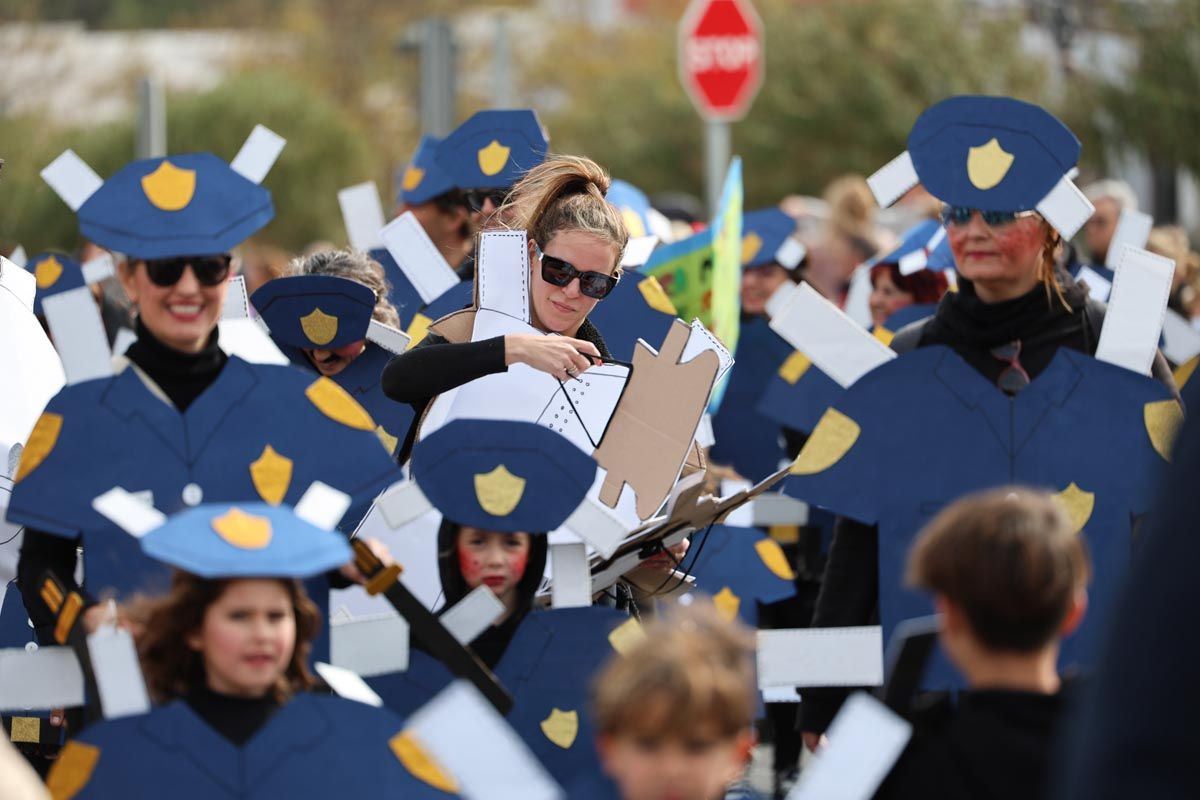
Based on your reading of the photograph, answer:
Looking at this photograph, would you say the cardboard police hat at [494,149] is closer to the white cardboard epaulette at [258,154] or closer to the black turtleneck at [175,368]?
the white cardboard epaulette at [258,154]

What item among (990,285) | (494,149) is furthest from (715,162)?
(990,285)

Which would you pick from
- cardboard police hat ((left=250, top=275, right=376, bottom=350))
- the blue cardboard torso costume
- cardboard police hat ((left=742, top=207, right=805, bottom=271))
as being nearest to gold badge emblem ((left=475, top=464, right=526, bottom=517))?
the blue cardboard torso costume

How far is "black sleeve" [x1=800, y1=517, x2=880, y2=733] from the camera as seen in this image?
4.72 meters

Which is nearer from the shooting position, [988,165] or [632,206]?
[988,165]

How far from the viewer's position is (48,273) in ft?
25.4

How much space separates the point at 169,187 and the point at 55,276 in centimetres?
349

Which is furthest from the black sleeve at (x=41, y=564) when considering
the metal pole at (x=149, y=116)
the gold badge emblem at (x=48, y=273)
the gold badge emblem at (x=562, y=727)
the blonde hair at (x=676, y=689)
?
the metal pole at (x=149, y=116)

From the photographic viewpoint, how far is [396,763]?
3.82 meters

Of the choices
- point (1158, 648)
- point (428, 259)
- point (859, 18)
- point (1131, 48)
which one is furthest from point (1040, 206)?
point (859, 18)

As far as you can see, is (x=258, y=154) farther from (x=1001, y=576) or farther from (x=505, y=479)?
(x=1001, y=576)

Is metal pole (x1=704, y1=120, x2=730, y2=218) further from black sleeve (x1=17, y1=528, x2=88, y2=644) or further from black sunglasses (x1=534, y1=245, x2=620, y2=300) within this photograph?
black sleeve (x1=17, y1=528, x2=88, y2=644)

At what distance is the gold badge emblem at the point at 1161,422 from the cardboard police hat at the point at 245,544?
1.86 m

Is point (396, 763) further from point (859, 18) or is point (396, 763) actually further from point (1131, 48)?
point (859, 18)

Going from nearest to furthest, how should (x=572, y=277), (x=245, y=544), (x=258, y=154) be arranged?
(x=245, y=544) < (x=572, y=277) < (x=258, y=154)
